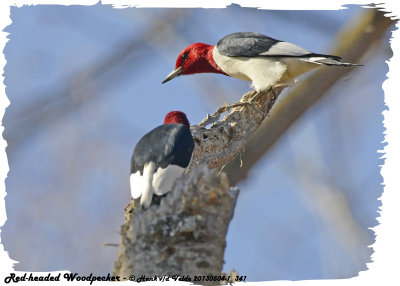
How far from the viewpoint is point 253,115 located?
158 inches

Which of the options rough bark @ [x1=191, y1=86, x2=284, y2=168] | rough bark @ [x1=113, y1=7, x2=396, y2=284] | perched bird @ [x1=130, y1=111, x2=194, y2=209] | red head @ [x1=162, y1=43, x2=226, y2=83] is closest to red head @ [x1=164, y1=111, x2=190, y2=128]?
rough bark @ [x1=191, y1=86, x2=284, y2=168]

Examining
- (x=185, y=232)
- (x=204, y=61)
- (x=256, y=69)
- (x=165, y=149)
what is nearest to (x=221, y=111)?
(x=256, y=69)

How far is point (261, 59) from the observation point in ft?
14.8

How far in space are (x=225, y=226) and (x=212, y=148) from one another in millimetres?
1508

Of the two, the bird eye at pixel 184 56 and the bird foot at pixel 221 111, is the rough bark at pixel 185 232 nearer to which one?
the bird foot at pixel 221 111

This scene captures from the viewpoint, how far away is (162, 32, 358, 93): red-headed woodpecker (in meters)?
4.28

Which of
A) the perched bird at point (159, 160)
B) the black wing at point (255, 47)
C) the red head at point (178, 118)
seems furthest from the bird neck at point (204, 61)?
the perched bird at point (159, 160)

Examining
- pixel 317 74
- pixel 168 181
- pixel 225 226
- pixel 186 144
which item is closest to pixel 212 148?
pixel 186 144

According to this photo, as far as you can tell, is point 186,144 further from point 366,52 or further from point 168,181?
point 366,52

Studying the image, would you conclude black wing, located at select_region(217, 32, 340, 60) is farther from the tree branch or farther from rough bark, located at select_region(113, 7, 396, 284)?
rough bark, located at select_region(113, 7, 396, 284)

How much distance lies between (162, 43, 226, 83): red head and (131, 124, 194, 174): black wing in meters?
1.83

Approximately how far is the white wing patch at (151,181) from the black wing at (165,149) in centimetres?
4

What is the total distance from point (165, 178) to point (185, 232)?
2.96ft

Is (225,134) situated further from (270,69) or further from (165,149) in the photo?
(270,69)
